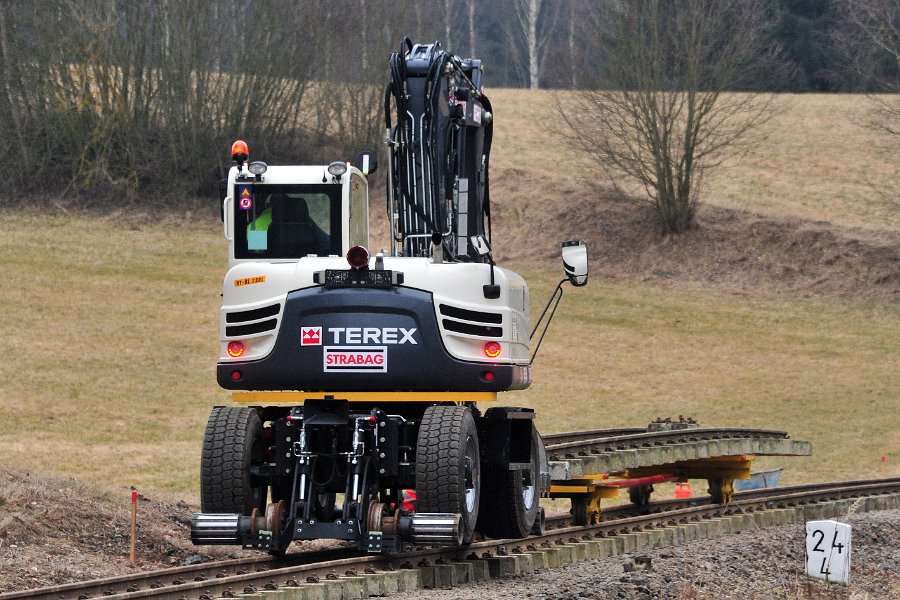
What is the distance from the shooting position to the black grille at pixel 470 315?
12.2 meters

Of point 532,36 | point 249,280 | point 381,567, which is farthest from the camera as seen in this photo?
point 532,36

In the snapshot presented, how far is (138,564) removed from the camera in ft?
45.8

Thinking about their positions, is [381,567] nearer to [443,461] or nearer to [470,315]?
[443,461]

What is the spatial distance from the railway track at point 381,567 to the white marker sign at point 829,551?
8.52 feet

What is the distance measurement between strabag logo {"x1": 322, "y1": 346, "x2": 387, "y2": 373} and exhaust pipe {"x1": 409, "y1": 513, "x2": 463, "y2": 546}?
125 cm

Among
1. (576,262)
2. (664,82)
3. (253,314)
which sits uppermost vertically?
(664,82)

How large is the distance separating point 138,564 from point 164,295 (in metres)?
32.9

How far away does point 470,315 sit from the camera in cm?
1234

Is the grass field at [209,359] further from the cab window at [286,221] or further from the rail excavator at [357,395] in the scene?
the rail excavator at [357,395]

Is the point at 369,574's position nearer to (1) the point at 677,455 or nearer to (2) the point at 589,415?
(1) the point at 677,455

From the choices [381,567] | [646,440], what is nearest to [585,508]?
[646,440]

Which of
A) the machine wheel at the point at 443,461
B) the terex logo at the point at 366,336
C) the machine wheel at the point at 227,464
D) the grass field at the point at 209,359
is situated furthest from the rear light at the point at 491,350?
the grass field at the point at 209,359

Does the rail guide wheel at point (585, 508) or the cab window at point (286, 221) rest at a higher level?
the cab window at point (286, 221)

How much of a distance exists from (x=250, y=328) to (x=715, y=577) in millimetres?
4595
